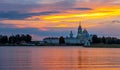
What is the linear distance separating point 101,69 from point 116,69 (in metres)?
1.63

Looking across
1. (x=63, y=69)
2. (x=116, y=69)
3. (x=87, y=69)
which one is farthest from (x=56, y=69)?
(x=116, y=69)

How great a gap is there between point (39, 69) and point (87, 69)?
4966mm

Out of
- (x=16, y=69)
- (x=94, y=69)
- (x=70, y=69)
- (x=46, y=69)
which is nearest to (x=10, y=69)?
(x=16, y=69)

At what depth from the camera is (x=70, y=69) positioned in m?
40.5

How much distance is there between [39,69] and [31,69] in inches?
32.8

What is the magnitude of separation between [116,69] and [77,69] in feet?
13.5

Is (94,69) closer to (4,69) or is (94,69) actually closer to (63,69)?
(63,69)

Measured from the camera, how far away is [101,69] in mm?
40750

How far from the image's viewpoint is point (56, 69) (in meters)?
40.6

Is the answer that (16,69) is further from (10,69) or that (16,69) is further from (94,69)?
(94,69)

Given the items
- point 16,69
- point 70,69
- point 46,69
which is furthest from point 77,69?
point 16,69

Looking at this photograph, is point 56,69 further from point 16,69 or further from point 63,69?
point 16,69

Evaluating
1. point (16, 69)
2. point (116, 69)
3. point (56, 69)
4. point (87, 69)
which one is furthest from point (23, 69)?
point (116, 69)

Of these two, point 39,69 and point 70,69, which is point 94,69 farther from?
point 39,69
